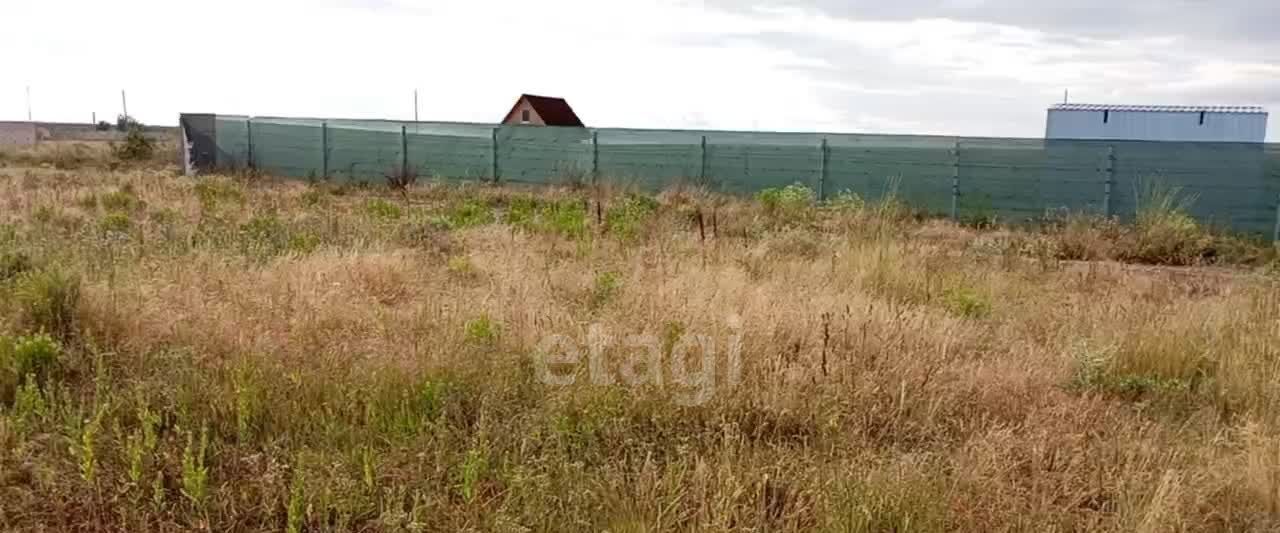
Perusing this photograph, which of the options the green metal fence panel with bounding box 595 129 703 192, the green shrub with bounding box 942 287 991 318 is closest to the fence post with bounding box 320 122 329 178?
the green metal fence panel with bounding box 595 129 703 192

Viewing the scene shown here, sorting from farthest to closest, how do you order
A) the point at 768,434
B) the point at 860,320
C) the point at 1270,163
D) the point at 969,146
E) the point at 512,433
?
Answer: the point at 969,146, the point at 1270,163, the point at 860,320, the point at 768,434, the point at 512,433

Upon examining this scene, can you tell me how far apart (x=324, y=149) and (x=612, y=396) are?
62.3 ft

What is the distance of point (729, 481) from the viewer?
2.39 m

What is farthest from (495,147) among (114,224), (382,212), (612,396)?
(612,396)

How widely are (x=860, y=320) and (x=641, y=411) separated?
1.60 metres

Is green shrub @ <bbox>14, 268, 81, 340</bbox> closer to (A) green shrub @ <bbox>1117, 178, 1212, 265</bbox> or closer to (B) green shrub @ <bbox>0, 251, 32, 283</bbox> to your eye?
(B) green shrub @ <bbox>0, 251, 32, 283</bbox>

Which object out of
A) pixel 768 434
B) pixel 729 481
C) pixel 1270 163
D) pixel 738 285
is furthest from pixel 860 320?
pixel 1270 163

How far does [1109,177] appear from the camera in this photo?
12.0 metres

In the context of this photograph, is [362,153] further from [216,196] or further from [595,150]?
[216,196]

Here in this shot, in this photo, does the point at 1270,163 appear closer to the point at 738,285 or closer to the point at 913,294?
the point at 913,294

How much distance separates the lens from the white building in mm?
22609

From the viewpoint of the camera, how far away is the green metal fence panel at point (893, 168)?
44.1ft

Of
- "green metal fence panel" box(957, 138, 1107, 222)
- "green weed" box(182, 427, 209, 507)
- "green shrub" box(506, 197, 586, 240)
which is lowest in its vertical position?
"green weed" box(182, 427, 209, 507)

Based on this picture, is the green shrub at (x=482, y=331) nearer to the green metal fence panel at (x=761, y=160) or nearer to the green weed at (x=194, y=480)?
the green weed at (x=194, y=480)
